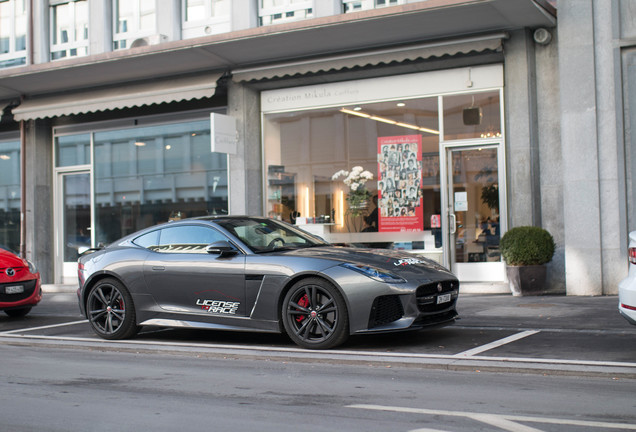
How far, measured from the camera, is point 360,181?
1509 cm

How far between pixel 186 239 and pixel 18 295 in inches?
175

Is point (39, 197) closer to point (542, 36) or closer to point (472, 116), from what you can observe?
point (472, 116)

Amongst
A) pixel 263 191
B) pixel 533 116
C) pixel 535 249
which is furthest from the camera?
pixel 263 191

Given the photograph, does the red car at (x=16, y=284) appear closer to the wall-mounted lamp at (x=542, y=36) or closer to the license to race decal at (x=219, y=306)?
Answer: the license to race decal at (x=219, y=306)

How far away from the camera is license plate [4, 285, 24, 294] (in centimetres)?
1184

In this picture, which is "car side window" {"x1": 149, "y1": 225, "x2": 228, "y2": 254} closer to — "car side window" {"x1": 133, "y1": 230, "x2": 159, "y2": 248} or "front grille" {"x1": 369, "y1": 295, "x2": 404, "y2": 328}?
"car side window" {"x1": 133, "y1": 230, "x2": 159, "y2": 248}

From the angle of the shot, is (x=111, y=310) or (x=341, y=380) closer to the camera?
Result: (x=341, y=380)

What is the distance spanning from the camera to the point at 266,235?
348 inches

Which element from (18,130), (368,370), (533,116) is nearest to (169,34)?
(18,130)

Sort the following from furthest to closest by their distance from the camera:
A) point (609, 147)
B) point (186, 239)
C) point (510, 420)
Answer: point (609, 147) → point (186, 239) → point (510, 420)

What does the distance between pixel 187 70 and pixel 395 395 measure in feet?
39.1

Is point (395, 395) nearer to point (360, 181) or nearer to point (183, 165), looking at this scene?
point (360, 181)

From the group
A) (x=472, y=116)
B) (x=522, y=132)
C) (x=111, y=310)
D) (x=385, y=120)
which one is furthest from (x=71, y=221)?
(x=522, y=132)

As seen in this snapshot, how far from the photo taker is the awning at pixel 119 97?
1584 centimetres
